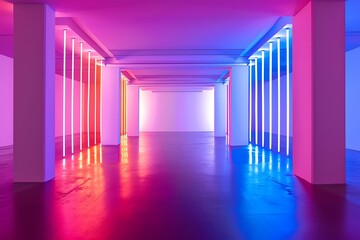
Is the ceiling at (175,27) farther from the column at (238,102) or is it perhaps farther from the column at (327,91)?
→ the column at (238,102)

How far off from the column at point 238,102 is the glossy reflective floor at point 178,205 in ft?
22.6

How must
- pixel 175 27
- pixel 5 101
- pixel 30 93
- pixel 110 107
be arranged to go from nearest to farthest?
1. pixel 30 93
2. pixel 175 27
3. pixel 5 101
4. pixel 110 107

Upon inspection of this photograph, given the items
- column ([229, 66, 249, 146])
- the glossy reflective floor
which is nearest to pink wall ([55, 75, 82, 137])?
column ([229, 66, 249, 146])

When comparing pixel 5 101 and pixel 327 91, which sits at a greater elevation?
pixel 5 101

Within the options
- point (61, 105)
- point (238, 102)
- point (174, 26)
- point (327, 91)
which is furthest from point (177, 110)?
point (327, 91)

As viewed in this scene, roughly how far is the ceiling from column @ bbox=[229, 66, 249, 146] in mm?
1014

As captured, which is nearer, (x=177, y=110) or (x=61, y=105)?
(x=61, y=105)

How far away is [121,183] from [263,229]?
11.6 feet

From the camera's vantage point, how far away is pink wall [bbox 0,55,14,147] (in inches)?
565

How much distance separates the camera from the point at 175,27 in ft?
32.2

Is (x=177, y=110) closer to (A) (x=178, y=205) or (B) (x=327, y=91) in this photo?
(B) (x=327, y=91)

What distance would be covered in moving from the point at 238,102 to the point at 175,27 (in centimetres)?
661

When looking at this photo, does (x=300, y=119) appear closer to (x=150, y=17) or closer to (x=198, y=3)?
(x=198, y=3)

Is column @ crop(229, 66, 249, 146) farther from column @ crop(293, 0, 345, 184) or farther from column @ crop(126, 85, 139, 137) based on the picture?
column @ crop(126, 85, 139, 137)
